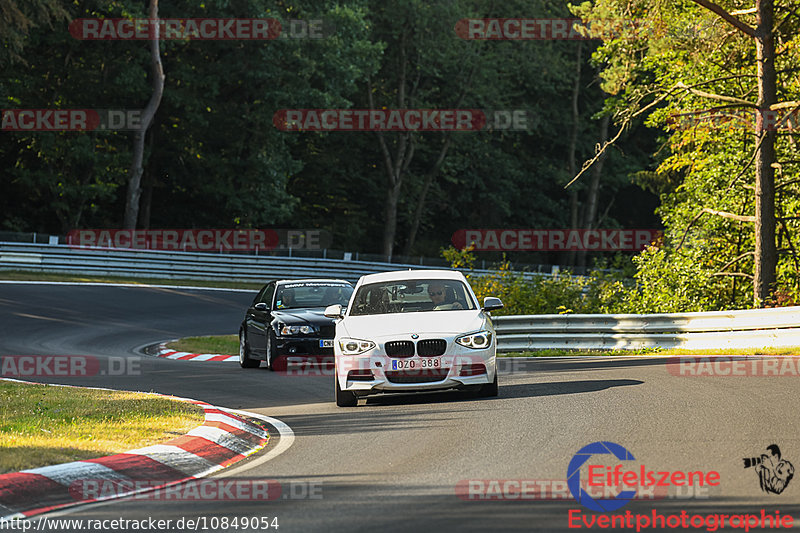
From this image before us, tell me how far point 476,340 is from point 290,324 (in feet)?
20.5

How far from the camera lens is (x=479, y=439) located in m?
9.77

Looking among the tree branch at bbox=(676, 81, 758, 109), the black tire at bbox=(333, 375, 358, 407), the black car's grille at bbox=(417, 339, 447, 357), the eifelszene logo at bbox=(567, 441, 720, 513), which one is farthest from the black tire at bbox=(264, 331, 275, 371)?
the tree branch at bbox=(676, 81, 758, 109)

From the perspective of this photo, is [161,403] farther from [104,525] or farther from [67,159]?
[67,159]

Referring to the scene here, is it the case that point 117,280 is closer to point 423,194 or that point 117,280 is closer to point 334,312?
point 423,194

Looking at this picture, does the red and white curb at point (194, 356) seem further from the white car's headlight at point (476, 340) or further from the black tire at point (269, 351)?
the white car's headlight at point (476, 340)

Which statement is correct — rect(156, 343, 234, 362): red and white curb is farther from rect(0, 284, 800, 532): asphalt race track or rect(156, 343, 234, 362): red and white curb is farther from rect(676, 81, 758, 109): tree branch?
rect(676, 81, 758, 109): tree branch

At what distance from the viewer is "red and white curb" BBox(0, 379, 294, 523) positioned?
7.40m

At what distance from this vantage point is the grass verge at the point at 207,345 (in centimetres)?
2473

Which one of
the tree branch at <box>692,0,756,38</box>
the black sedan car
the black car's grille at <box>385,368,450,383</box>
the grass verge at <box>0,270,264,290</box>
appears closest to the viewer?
the black car's grille at <box>385,368,450,383</box>

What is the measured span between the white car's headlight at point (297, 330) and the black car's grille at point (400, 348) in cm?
587

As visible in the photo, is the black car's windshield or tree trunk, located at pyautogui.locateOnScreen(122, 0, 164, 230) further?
tree trunk, located at pyautogui.locateOnScreen(122, 0, 164, 230)

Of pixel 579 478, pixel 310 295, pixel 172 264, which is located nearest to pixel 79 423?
pixel 579 478

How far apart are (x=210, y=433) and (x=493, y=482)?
345cm

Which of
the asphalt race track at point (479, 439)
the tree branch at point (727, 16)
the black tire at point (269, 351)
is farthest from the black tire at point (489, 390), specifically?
the tree branch at point (727, 16)
